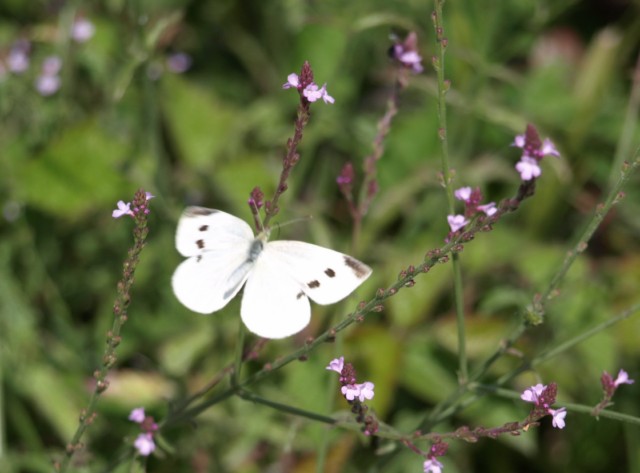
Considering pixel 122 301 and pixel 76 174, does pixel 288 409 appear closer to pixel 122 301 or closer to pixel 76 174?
pixel 122 301

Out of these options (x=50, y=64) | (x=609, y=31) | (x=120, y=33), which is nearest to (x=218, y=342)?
(x=50, y=64)

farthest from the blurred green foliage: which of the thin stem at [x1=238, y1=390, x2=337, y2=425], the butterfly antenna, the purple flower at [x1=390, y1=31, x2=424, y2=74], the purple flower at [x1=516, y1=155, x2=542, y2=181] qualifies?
the purple flower at [x1=516, y1=155, x2=542, y2=181]

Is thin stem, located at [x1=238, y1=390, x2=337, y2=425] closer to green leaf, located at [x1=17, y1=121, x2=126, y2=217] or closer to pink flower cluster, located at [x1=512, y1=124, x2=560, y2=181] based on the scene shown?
pink flower cluster, located at [x1=512, y1=124, x2=560, y2=181]

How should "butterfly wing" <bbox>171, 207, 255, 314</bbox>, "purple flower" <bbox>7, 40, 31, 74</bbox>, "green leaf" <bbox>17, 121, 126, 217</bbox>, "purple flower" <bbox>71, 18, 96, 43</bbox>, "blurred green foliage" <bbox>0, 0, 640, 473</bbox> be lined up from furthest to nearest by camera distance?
"purple flower" <bbox>71, 18, 96, 43</bbox>, "purple flower" <bbox>7, 40, 31, 74</bbox>, "green leaf" <bbox>17, 121, 126, 217</bbox>, "blurred green foliage" <bbox>0, 0, 640, 473</bbox>, "butterfly wing" <bbox>171, 207, 255, 314</bbox>

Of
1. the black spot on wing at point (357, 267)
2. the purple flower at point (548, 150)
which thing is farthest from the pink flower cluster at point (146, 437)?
the purple flower at point (548, 150)

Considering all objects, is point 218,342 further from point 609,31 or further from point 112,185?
point 609,31

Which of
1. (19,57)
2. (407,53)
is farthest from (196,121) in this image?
(407,53)
